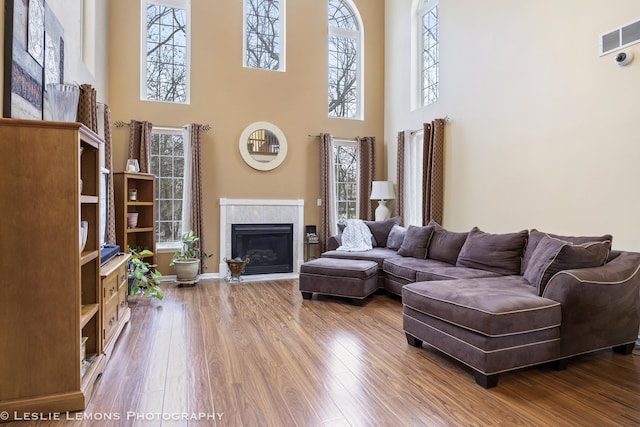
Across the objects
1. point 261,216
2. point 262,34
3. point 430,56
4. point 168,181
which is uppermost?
point 262,34

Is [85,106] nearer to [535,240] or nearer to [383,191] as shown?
[383,191]

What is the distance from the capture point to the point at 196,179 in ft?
17.9

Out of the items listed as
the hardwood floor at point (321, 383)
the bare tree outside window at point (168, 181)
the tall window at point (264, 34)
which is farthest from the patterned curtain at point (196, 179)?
the hardwood floor at point (321, 383)

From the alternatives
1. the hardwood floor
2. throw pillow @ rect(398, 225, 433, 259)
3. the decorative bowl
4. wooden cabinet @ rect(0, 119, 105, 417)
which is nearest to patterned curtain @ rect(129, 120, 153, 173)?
the decorative bowl

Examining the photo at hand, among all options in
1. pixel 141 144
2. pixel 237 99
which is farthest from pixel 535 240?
pixel 141 144

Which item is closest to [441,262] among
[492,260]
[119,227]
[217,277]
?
[492,260]

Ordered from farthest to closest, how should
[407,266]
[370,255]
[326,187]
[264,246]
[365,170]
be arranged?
[365,170], [326,187], [264,246], [370,255], [407,266]

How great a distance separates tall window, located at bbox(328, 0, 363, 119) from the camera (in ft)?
21.3

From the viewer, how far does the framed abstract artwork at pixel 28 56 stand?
213 cm

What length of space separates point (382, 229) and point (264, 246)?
6.38ft

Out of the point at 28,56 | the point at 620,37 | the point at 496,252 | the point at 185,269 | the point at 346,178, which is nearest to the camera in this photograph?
the point at 28,56

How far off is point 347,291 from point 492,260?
5.19 ft

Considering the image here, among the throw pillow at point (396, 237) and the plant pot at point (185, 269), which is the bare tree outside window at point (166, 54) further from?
the throw pillow at point (396, 237)

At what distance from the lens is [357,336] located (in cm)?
315
